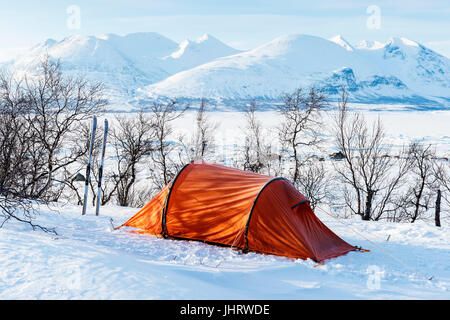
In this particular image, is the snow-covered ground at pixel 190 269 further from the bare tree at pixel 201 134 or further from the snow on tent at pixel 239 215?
the bare tree at pixel 201 134

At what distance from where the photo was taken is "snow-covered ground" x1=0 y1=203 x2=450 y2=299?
19.9 ft

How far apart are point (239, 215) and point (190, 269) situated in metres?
2.99

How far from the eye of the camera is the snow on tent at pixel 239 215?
9.73 metres

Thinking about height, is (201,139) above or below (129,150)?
above

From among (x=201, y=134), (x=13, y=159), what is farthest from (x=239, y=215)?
(x=201, y=134)

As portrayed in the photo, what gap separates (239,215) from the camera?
1020 cm

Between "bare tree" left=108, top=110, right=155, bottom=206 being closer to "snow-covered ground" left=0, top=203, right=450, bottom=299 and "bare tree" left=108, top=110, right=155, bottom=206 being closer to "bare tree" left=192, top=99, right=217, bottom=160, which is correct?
"bare tree" left=192, top=99, right=217, bottom=160

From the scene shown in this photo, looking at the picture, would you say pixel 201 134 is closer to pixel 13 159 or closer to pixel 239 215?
pixel 13 159

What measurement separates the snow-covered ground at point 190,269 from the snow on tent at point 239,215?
382mm

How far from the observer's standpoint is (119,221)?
12961 millimetres

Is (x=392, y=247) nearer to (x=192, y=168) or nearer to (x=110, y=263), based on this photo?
(x=192, y=168)

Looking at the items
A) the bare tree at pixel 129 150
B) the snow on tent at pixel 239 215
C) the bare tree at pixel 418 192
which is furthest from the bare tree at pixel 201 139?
the snow on tent at pixel 239 215
